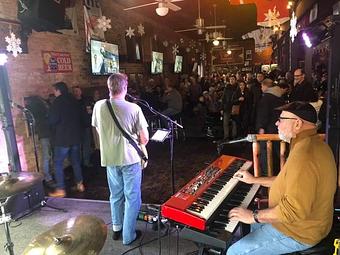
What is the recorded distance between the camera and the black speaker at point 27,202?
A: 393 centimetres

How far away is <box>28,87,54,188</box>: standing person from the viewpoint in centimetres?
541

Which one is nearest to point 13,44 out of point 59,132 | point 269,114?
point 59,132

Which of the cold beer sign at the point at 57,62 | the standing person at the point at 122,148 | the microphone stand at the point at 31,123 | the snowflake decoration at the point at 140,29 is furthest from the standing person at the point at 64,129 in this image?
the snowflake decoration at the point at 140,29

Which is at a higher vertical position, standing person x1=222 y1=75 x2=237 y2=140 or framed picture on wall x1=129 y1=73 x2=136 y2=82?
framed picture on wall x1=129 y1=73 x2=136 y2=82

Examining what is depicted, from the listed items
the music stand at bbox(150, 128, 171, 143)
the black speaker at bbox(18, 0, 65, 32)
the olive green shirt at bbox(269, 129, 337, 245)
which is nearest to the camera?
the olive green shirt at bbox(269, 129, 337, 245)

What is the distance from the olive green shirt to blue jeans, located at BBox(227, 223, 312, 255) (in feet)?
0.12

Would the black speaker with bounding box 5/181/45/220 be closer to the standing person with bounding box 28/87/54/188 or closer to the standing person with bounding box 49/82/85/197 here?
the standing person with bounding box 49/82/85/197

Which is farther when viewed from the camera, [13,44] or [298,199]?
[13,44]

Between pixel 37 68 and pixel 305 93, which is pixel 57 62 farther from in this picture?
pixel 305 93

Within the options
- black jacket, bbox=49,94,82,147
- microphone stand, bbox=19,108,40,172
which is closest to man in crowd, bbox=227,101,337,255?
black jacket, bbox=49,94,82,147

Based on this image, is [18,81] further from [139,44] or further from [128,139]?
[139,44]

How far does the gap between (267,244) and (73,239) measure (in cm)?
120

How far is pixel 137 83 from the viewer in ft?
32.9

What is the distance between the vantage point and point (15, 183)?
2.49 metres
